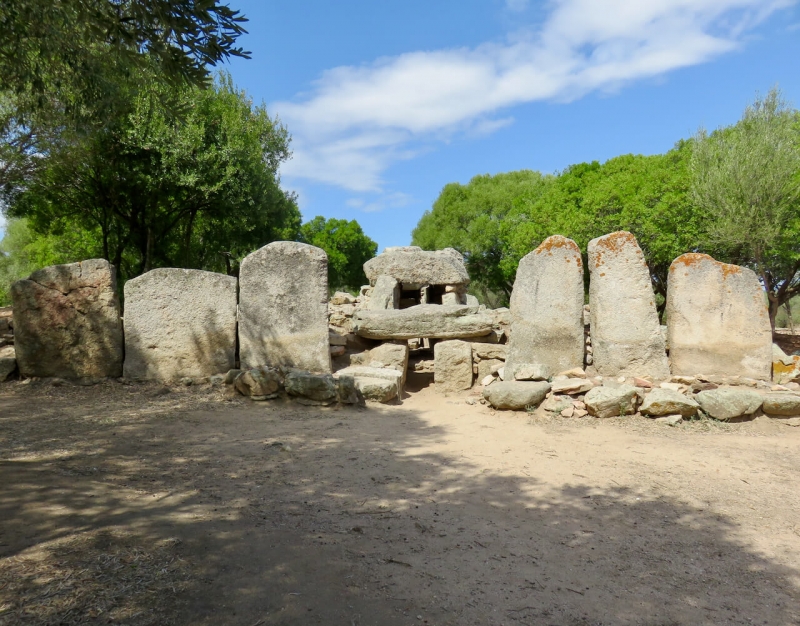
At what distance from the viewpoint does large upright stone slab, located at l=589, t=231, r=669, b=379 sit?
8438 millimetres

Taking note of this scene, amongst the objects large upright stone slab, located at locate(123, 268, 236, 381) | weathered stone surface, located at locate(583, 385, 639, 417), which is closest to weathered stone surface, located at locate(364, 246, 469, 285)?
large upright stone slab, located at locate(123, 268, 236, 381)

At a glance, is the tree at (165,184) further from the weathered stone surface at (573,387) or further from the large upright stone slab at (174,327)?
the weathered stone surface at (573,387)

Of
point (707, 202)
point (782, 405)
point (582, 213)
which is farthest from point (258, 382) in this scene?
point (582, 213)

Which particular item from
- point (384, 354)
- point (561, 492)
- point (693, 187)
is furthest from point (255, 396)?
point (693, 187)

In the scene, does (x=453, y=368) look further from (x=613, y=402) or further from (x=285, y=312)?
(x=285, y=312)

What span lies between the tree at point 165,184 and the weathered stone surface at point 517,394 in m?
8.90

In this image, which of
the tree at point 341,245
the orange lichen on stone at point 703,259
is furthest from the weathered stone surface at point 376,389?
the tree at point 341,245

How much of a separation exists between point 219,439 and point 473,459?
2.58 m

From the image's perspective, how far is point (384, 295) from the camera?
37.9ft

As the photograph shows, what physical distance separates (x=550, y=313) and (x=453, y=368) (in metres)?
1.69

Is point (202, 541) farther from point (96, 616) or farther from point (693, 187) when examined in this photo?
point (693, 187)

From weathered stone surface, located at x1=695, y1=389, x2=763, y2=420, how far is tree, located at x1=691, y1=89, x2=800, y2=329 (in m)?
8.38

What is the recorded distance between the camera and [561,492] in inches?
188

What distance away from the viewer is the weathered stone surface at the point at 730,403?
7.01 m
